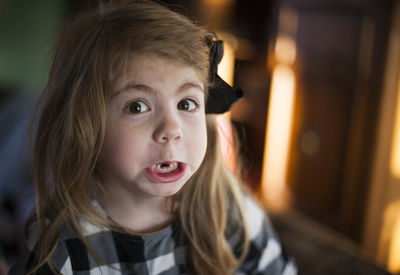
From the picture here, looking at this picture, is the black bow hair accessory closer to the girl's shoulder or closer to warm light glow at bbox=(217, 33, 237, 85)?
the girl's shoulder

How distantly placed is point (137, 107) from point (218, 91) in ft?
0.53

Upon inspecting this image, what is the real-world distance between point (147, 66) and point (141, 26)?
59 millimetres

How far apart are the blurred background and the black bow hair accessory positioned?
17 centimetres

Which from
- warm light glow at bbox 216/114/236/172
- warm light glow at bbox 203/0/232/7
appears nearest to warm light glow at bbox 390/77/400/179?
warm light glow at bbox 216/114/236/172

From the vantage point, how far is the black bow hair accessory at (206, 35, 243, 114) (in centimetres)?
57

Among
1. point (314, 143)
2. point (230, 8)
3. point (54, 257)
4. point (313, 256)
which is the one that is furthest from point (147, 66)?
point (230, 8)

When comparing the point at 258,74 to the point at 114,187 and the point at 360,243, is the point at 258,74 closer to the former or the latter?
the point at 360,243

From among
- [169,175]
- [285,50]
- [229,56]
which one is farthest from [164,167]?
[229,56]

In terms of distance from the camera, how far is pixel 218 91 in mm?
617

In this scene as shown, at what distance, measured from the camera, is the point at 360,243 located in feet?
5.53

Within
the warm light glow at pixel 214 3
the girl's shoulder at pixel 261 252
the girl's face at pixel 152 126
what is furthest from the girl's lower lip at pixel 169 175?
the warm light glow at pixel 214 3

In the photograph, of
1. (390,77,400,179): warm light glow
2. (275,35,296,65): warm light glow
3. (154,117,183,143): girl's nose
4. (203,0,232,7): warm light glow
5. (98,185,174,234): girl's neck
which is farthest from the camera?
(203,0,232,7): warm light glow

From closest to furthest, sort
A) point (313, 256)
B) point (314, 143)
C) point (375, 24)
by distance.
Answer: point (313, 256) → point (375, 24) → point (314, 143)

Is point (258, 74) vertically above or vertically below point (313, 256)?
above
